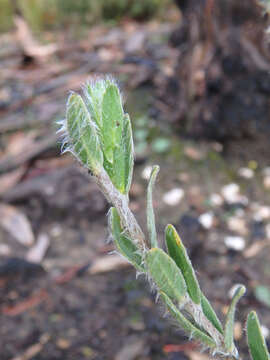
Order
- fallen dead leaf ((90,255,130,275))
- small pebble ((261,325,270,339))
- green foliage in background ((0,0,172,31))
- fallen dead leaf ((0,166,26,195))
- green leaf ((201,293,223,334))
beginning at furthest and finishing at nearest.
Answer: green foliage in background ((0,0,172,31)) < fallen dead leaf ((0,166,26,195)) < fallen dead leaf ((90,255,130,275)) < small pebble ((261,325,270,339)) < green leaf ((201,293,223,334))

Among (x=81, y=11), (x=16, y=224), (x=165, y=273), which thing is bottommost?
(x=16, y=224)

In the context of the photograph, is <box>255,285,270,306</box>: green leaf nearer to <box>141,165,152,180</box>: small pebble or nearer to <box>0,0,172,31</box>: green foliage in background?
<box>141,165,152,180</box>: small pebble

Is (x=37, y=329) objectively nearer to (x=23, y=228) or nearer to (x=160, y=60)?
(x=23, y=228)

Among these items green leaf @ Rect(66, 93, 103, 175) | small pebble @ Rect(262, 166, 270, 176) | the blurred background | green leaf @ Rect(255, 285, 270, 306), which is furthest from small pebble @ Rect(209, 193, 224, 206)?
green leaf @ Rect(66, 93, 103, 175)

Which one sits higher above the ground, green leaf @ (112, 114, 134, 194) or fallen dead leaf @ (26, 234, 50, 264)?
green leaf @ (112, 114, 134, 194)

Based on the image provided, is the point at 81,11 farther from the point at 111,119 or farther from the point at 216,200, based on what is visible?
the point at 111,119

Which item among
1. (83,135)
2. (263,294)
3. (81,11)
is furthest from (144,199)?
(81,11)
